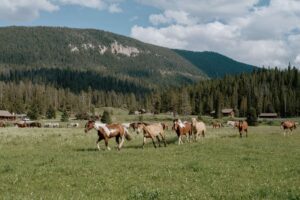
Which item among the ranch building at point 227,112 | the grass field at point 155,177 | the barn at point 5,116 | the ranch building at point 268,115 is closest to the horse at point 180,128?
the grass field at point 155,177

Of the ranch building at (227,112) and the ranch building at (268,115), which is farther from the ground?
the ranch building at (227,112)

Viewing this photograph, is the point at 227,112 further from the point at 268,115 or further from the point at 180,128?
the point at 180,128

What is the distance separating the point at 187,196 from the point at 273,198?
2764mm

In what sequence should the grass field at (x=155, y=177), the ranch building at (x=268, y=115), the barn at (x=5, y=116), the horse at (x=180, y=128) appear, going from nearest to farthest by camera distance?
the grass field at (x=155, y=177) → the horse at (x=180, y=128) → the ranch building at (x=268, y=115) → the barn at (x=5, y=116)

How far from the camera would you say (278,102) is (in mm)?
188000

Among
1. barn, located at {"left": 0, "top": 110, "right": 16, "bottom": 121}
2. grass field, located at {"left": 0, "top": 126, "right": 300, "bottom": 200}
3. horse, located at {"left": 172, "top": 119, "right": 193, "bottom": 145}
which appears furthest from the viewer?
barn, located at {"left": 0, "top": 110, "right": 16, "bottom": 121}

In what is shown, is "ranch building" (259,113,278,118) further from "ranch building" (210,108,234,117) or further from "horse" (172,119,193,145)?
"horse" (172,119,193,145)

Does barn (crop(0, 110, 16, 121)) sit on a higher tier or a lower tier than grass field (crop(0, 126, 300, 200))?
higher

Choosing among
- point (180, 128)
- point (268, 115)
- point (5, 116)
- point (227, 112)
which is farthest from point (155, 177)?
point (5, 116)

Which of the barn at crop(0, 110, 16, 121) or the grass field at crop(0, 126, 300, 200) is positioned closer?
the grass field at crop(0, 126, 300, 200)

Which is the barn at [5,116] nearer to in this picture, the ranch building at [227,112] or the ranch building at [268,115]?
the ranch building at [227,112]

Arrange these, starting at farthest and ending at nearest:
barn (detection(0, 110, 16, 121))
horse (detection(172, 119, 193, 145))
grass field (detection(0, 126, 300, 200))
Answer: barn (detection(0, 110, 16, 121))
horse (detection(172, 119, 193, 145))
grass field (detection(0, 126, 300, 200))

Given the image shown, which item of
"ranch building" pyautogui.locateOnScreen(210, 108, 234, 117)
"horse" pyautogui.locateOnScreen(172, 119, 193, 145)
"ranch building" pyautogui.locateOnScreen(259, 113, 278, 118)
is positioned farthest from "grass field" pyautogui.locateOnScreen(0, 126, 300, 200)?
"ranch building" pyautogui.locateOnScreen(210, 108, 234, 117)

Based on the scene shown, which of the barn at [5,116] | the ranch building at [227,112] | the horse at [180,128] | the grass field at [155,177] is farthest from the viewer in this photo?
the ranch building at [227,112]
